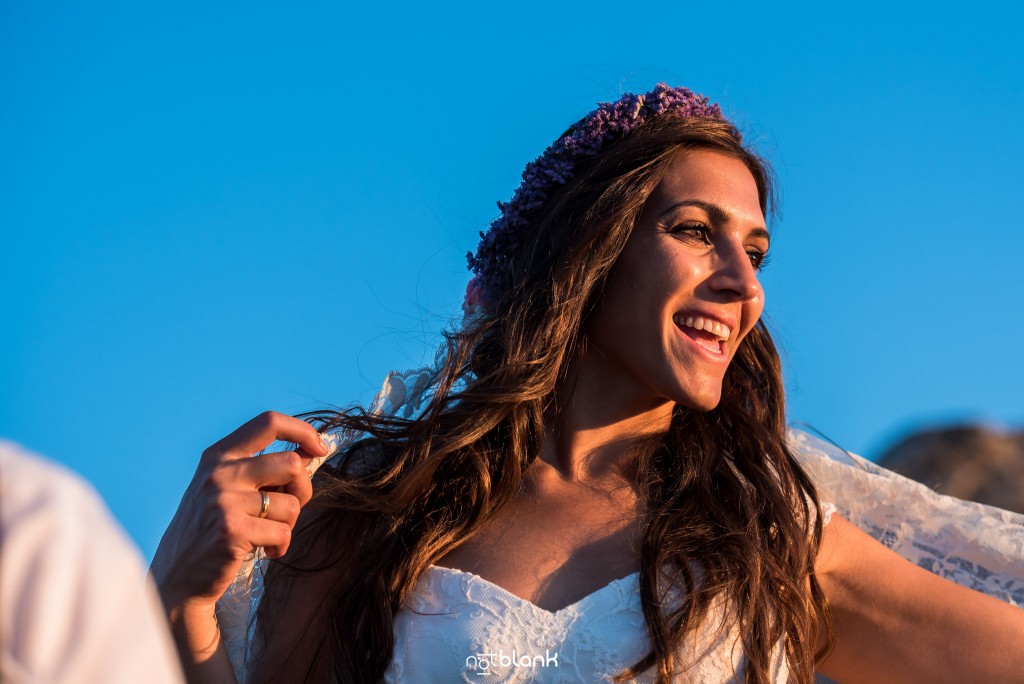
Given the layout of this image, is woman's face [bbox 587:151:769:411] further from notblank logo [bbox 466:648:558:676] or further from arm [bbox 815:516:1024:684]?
notblank logo [bbox 466:648:558:676]

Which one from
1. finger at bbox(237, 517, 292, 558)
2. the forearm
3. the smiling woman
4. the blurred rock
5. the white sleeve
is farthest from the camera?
the blurred rock

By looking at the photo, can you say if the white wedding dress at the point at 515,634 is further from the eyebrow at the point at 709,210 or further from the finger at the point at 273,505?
the eyebrow at the point at 709,210

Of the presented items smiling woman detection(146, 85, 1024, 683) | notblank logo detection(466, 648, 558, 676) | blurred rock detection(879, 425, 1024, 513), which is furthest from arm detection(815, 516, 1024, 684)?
blurred rock detection(879, 425, 1024, 513)

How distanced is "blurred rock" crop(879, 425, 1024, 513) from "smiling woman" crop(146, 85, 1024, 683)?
635 centimetres

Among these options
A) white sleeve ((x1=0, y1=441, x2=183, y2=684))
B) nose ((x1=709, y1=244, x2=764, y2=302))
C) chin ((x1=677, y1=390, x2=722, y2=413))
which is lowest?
chin ((x1=677, y1=390, x2=722, y2=413))

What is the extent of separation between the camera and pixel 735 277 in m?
3.41

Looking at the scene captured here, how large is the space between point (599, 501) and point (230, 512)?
127cm

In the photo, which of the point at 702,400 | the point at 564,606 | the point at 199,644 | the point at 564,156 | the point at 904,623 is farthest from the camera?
the point at 564,156

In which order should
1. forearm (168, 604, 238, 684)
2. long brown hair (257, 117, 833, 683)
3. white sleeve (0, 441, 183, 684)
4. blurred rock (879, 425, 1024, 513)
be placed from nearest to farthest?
white sleeve (0, 441, 183, 684), forearm (168, 604, 238, 684), long brown hair (257, 117, 833, 683), blurred rock (879, 425, 1024, 513)

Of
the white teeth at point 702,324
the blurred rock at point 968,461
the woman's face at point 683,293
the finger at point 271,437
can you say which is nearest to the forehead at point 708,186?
the woman's face at point 683,293

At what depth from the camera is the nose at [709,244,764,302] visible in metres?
A: 3.40

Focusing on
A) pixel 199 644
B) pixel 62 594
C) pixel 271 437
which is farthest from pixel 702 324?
pixel 62 594

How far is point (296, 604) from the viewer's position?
3.33 metres

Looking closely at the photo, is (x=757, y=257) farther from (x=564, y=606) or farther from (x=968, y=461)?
(x=968, y=461)
